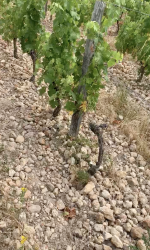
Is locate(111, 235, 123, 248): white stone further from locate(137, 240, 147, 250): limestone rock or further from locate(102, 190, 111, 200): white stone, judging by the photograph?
locate(102, 190, 111, 200): white stone

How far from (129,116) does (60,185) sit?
2.06 meters

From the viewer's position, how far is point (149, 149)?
13.1 ft

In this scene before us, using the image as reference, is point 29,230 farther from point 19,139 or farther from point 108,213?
point 19,139

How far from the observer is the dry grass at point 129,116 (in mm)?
4033

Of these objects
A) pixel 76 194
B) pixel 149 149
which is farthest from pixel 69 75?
pixel 149 149

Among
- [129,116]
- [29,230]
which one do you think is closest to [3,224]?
[29,230]

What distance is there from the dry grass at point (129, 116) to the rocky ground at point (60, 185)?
108 mm

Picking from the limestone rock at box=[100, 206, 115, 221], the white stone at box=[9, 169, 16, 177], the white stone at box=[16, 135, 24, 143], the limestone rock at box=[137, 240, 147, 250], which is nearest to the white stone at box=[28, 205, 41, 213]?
the white stone at box=[9, 169, 16, 177]

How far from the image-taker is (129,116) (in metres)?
4.53

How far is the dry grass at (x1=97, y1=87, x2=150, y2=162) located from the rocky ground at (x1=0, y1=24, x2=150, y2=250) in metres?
0.11

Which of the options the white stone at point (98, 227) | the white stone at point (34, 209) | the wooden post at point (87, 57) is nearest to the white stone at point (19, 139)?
the wooden post at point (87, 57)

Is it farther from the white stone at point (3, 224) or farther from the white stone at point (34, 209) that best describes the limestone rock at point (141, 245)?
the white stone at point (3, 224)

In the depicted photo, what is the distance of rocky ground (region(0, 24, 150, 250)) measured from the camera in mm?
2611

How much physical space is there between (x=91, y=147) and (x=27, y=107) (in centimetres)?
124
